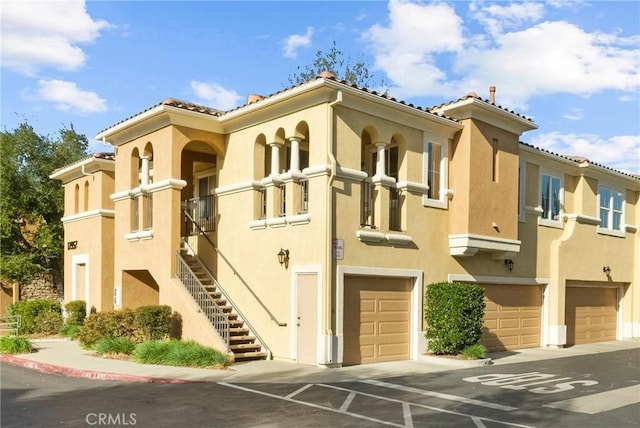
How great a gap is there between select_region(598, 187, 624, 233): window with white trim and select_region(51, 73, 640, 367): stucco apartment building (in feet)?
8.19

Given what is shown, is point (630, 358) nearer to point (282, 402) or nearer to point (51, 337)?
point (282, 402)

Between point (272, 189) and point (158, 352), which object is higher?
point (272, 189)

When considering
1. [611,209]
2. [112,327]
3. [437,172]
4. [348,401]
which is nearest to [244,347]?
[112,327]

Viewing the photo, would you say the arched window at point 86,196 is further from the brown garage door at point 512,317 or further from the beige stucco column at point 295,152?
the brown garage door at point 512,317

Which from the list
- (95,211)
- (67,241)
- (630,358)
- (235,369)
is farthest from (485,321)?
(67,241)

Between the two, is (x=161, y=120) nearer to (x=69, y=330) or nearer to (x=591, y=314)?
(x=69, y=330)

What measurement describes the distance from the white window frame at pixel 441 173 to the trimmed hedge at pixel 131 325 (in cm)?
733

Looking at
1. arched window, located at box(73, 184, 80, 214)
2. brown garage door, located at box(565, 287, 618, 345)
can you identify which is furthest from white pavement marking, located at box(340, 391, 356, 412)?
arched window, located at box(73, 184, 80, 214)

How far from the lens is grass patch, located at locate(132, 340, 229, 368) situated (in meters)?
14.1

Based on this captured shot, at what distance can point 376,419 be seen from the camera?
31.3ft

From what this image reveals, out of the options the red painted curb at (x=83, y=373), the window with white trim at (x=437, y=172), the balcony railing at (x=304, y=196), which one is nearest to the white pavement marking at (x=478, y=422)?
the red painted curb at (x=83, y=373)

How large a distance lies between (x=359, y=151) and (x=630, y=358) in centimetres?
1025

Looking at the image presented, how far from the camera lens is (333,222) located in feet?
48.6

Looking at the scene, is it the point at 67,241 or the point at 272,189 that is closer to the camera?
the point at 272,189
